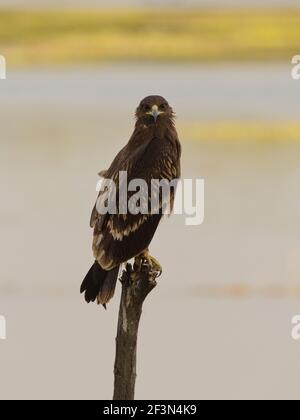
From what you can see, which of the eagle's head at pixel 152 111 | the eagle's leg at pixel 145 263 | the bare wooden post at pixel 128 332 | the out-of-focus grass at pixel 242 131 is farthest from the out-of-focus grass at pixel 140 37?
the bare wooden post at pixel 128 332

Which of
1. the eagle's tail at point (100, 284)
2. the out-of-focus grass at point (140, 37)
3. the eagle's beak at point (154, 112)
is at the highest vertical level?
the out-of-focus grass at point (140, 37)

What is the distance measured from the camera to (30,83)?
44.6m

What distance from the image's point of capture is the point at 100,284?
7.94 meters

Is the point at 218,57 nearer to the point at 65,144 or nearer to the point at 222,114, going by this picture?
the point at 222,114

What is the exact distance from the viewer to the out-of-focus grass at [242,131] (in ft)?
91.9

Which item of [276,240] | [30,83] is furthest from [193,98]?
[276,240]

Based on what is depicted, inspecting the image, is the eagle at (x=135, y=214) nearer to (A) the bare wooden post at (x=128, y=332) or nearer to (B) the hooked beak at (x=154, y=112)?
(B) the hooked beak at (x=154, y=112)

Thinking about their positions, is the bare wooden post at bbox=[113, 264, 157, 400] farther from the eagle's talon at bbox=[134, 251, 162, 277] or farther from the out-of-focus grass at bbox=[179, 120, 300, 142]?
the out-of-focus grass at bbox=[179, 120, 300, 142]
